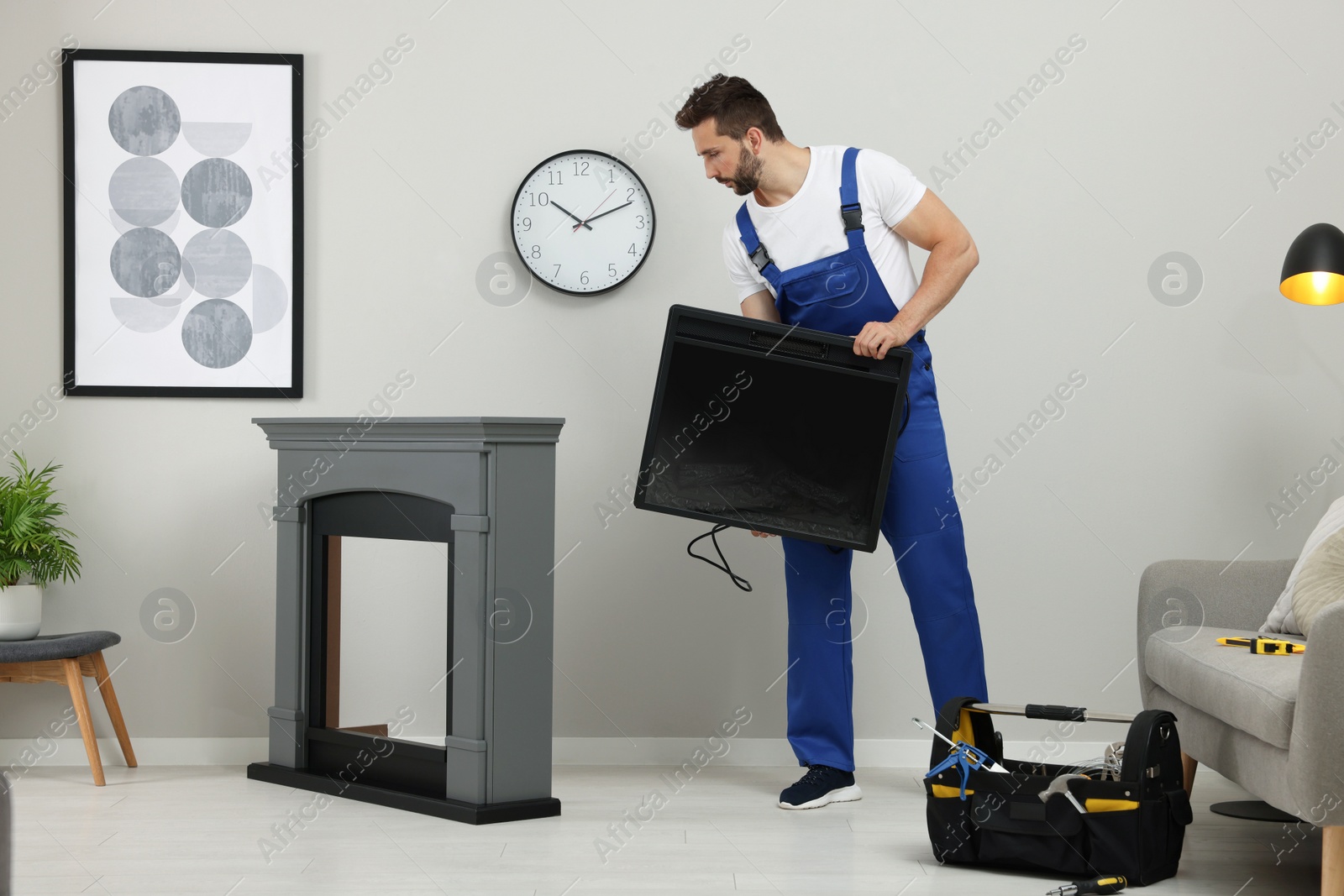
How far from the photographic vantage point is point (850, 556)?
2.56m

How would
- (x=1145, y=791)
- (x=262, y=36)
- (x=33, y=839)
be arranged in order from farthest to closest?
(x=262, y=36) → (x=33, y=839) → (x=1145, y=791)

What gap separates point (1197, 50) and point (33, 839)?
343 cm

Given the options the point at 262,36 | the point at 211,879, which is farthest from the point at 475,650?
the point at 262,36

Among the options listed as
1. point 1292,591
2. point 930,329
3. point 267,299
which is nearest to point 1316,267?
point 1292,591

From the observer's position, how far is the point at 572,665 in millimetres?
3061

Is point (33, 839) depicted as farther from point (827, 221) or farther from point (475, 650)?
point (827, 221)

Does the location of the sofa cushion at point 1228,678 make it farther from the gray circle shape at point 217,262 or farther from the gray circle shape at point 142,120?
the gray circle shape at point 142,120

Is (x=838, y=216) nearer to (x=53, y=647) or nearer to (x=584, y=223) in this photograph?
(x=584, y=223)

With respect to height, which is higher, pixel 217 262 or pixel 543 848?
pixel 217 262

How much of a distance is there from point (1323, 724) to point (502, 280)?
7.23ft

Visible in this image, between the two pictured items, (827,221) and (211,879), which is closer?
(211,879)

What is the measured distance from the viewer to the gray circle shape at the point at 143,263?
3.03 meters

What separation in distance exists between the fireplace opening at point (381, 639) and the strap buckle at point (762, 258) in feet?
2.97

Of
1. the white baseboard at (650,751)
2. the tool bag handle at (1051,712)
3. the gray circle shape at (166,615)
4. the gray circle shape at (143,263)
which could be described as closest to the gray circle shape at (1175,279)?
the white baseboard at (650,751)
